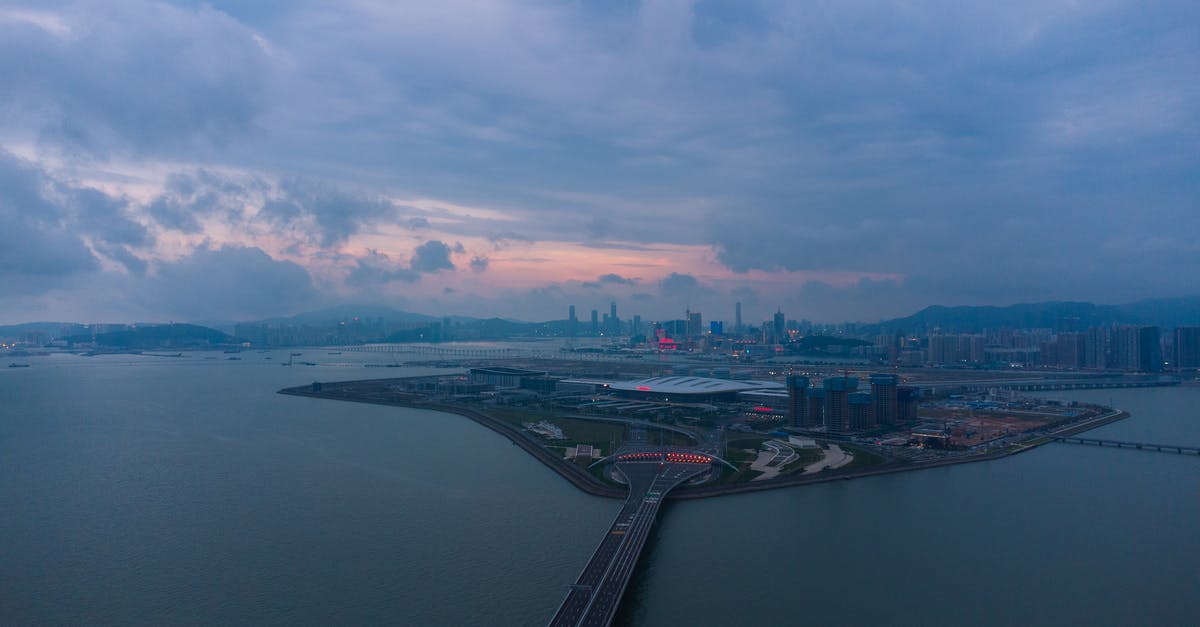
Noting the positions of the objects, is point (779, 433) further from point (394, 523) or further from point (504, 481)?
point (394, 523)

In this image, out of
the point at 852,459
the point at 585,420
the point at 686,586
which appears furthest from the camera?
the point at 585,420

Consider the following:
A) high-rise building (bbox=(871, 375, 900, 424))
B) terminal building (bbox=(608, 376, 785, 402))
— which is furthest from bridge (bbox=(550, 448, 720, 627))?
terminal building (bbox=(608, 376, 785, 402))

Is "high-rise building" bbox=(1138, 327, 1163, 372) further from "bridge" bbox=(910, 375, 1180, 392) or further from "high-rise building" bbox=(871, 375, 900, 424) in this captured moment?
"high-rise building" bbox=(871, 375, 900, 424)

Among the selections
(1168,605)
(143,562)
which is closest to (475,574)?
(143,562)

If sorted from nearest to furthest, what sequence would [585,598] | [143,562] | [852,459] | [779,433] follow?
[585,598] → [143,562] → [852,459] → [779,433]

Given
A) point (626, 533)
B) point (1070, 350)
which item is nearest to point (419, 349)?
point (1070, 350)

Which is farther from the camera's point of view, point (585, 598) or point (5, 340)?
point (5, 340)
